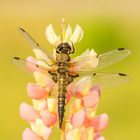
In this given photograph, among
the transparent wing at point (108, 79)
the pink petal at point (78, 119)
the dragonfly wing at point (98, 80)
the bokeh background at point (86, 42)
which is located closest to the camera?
the pink petal at point (78, 119)

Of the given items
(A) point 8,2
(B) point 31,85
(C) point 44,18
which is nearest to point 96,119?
(B) point 31,85

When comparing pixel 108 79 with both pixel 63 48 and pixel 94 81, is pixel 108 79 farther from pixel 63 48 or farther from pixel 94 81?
pixel 63 48

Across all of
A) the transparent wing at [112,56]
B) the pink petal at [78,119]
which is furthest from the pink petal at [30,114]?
the transparent wing at [112,56]

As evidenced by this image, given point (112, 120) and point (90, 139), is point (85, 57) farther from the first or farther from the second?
point (112, 120)

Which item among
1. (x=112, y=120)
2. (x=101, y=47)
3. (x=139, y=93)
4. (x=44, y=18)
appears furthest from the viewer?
(x=44, y=18)

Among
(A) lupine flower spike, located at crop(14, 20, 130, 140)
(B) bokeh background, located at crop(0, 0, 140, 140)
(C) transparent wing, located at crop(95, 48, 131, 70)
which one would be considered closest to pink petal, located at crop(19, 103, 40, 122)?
(A) lupine flower spike, located at crop(14, 20, 130, 140)

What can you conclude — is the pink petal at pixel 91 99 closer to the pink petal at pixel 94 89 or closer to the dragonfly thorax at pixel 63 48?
the pink petal at pixel 94 89
